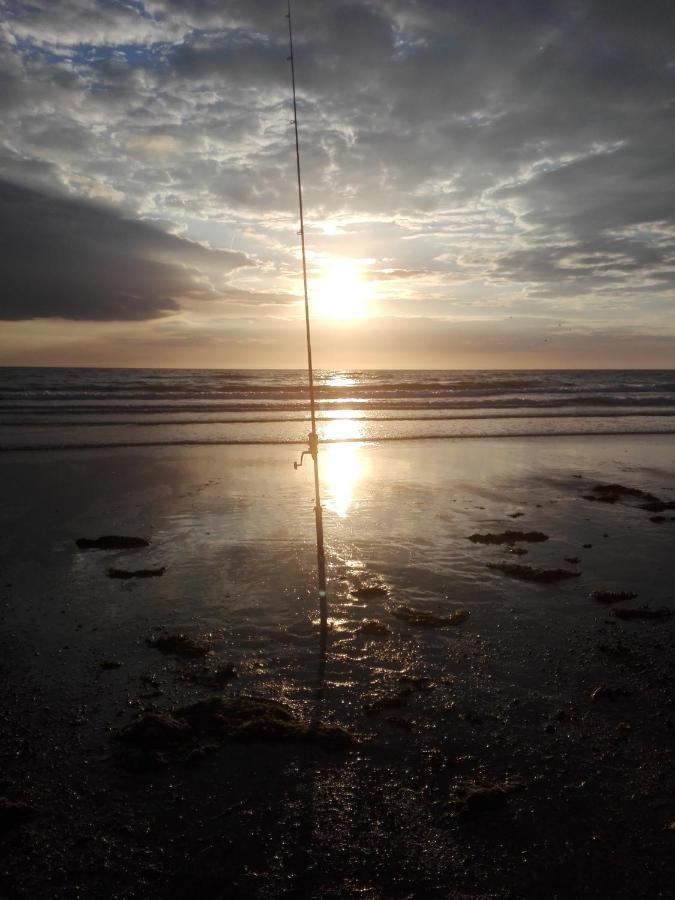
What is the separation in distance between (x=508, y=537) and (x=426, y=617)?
3.08 metres

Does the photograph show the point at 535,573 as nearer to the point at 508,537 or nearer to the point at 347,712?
the point at 508,537

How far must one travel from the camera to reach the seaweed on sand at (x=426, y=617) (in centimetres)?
541

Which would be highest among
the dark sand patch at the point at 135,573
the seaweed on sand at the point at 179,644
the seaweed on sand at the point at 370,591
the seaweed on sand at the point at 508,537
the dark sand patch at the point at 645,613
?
the dark sand patch at the point at 135,573

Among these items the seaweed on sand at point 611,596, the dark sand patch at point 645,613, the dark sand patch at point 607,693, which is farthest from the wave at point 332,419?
the dark sand patch at point 607,693

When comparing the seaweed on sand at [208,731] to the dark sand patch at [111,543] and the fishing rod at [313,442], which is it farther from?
the dark sand patch at [111,543]

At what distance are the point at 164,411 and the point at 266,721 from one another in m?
26.1

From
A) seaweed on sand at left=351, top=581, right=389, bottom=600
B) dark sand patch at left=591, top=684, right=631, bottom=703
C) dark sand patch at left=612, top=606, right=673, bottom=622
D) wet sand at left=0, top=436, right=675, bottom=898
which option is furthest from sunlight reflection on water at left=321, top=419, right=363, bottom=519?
dark sand patch at left=591, top=684, right=631, bottom=703

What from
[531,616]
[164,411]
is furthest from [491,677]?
[164,411]

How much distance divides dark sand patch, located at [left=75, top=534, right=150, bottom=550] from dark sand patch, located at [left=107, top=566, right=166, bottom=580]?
38.1 inches

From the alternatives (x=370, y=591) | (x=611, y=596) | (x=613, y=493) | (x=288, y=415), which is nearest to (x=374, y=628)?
(x=370, y=591)

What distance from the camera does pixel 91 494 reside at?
11.0m

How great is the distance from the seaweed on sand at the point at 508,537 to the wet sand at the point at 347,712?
14cm

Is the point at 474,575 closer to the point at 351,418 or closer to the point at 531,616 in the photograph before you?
the point at 531,616

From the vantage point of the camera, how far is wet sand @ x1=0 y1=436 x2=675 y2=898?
9.31 ft
